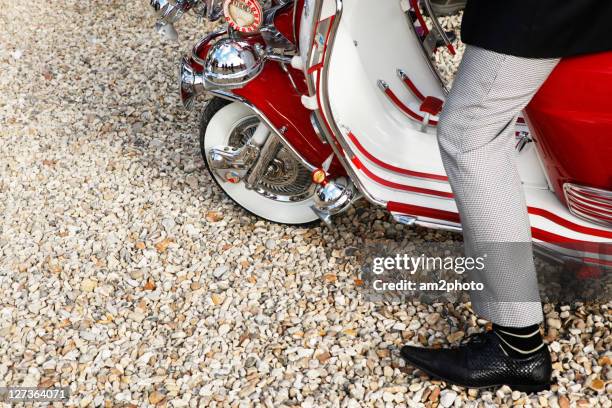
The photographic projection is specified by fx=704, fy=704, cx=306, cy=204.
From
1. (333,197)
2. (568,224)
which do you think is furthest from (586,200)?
(333,197)

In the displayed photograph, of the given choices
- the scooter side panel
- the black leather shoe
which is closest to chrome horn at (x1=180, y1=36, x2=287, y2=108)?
the scooter side panel

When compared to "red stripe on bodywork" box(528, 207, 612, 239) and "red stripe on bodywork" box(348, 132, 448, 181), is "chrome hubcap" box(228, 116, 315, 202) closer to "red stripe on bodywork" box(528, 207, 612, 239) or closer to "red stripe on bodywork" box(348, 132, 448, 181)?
"red stripe on bodywork" box(348, 132, 448, 181)

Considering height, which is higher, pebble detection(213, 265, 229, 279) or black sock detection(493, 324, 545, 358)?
black sock detection(493, 324, 545, 358)

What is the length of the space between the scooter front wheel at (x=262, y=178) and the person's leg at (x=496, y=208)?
2.60 feet

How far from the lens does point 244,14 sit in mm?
2061

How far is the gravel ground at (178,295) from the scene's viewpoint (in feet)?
6.81

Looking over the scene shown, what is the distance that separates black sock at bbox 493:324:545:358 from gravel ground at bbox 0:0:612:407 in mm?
158

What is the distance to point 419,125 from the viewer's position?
95.3 inches

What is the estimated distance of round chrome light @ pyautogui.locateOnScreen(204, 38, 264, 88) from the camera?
2.18 metres

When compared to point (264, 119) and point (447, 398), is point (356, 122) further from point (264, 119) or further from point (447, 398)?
point (447, 398)

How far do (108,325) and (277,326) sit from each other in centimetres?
56

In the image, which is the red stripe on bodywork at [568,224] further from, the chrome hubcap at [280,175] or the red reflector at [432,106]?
the chrome hubcap at [280,175]

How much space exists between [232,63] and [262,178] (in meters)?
0.48

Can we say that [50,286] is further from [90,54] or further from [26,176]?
[90,54]
